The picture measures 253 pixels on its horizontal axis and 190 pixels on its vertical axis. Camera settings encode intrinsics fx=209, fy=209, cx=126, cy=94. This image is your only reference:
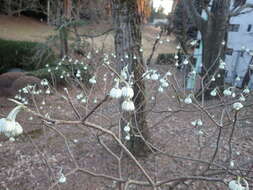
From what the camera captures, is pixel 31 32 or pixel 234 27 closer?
pixel 234 27

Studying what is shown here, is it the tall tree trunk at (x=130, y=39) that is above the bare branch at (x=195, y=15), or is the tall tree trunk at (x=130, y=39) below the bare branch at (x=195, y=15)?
below

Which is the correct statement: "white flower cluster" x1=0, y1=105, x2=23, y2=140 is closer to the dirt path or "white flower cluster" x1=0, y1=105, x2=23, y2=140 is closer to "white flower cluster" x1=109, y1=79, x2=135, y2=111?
"white flower cluster" x1=109, y1=79, x2=135, y2=111

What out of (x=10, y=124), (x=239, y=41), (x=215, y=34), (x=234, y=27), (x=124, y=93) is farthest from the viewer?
(x=234, y=27)

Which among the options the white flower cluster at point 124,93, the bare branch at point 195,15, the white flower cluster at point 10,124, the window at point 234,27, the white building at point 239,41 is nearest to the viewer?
the white flower cluster at point 10,124

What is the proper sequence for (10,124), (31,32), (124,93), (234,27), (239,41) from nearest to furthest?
(10,124) < (124,93) < (239,41) < (234,27) < (31,32)

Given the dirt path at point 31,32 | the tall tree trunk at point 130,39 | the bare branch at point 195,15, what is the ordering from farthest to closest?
the dirt path at point 31,32, the bare branch at point 195,15, the tall tree trunk at point 130,39

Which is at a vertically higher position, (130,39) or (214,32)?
(214,32)

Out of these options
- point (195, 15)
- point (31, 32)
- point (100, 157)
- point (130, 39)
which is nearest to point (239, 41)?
point (195, 15)

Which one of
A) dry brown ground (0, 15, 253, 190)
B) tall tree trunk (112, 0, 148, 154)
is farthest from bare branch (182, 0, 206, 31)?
tall tree trunk (112, 0, 148, 154)

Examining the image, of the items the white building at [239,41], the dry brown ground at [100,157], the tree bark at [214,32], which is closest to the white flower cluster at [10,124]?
the dry brown ground at [100,157]

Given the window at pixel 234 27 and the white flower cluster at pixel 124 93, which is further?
the window at pixel 234 27

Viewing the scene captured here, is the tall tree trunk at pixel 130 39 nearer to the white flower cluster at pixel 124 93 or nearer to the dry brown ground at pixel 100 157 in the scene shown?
the dry brown ground at pixel 100 157

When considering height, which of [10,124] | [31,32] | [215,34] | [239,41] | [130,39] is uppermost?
[215,34]

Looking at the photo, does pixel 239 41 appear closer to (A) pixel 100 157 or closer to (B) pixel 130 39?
(B) pixel 130 39
